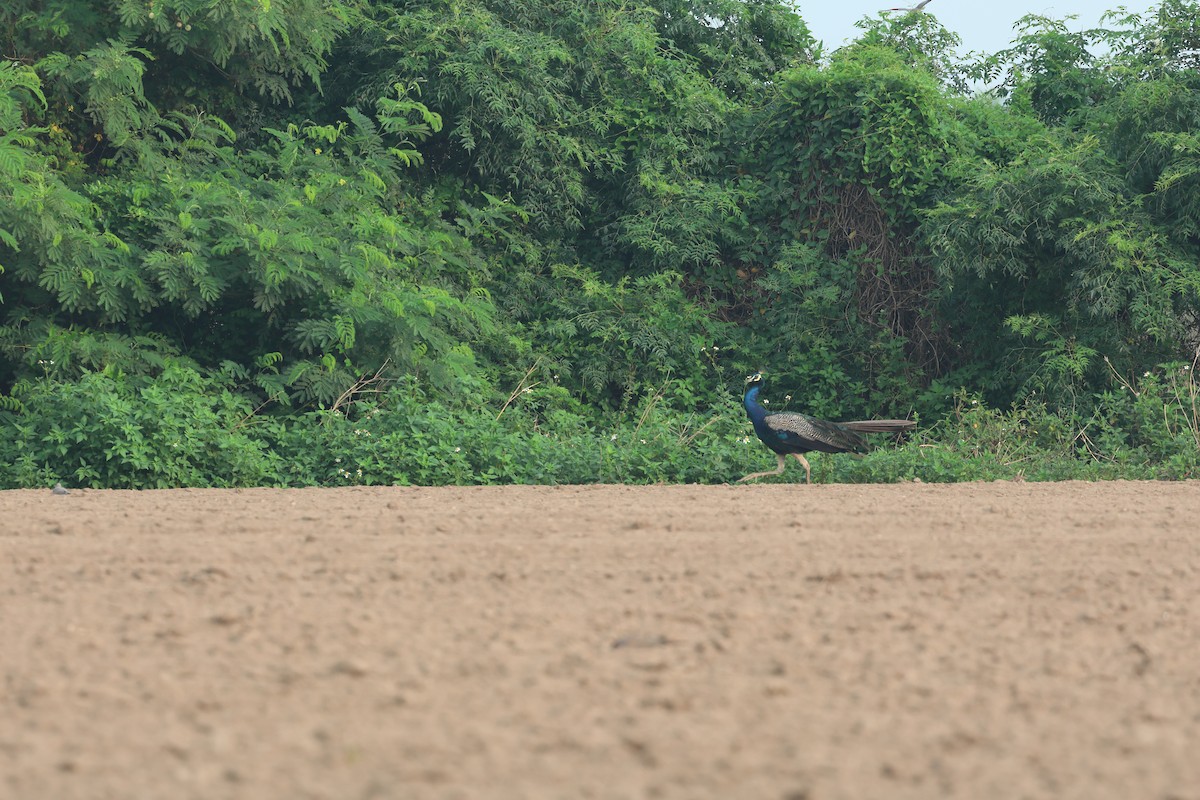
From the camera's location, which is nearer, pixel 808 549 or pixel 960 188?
pixel 808 549

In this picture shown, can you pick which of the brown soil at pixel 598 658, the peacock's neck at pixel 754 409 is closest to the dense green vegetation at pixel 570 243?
the peacock's neck at pixel 754 409

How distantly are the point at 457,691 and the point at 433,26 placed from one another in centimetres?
1108

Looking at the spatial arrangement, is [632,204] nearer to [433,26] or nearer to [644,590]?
[433,26]

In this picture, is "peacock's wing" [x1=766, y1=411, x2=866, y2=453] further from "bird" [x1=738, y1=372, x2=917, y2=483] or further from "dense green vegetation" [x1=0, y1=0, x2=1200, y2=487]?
"dense green vegetation" [x1=0, y1=0, x2=1200, y2=487]

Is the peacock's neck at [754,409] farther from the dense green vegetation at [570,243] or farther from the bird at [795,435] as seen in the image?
the dense green vegetation at [570,243]

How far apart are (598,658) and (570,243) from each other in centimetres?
1112

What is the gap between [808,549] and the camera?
5.36 meters

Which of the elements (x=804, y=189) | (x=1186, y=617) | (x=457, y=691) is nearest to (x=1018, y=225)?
(x=804, y=189)

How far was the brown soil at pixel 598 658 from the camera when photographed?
8.59ft

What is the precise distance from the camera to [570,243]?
1436 centimetres

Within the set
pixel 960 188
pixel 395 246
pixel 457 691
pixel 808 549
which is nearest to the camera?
pixel 457 691

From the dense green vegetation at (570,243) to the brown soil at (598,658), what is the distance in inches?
139

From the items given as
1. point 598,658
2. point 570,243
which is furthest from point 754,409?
point 570,243

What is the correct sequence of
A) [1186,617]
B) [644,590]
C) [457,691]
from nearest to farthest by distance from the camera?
[457,691] < [1186,617] < [644,590]
